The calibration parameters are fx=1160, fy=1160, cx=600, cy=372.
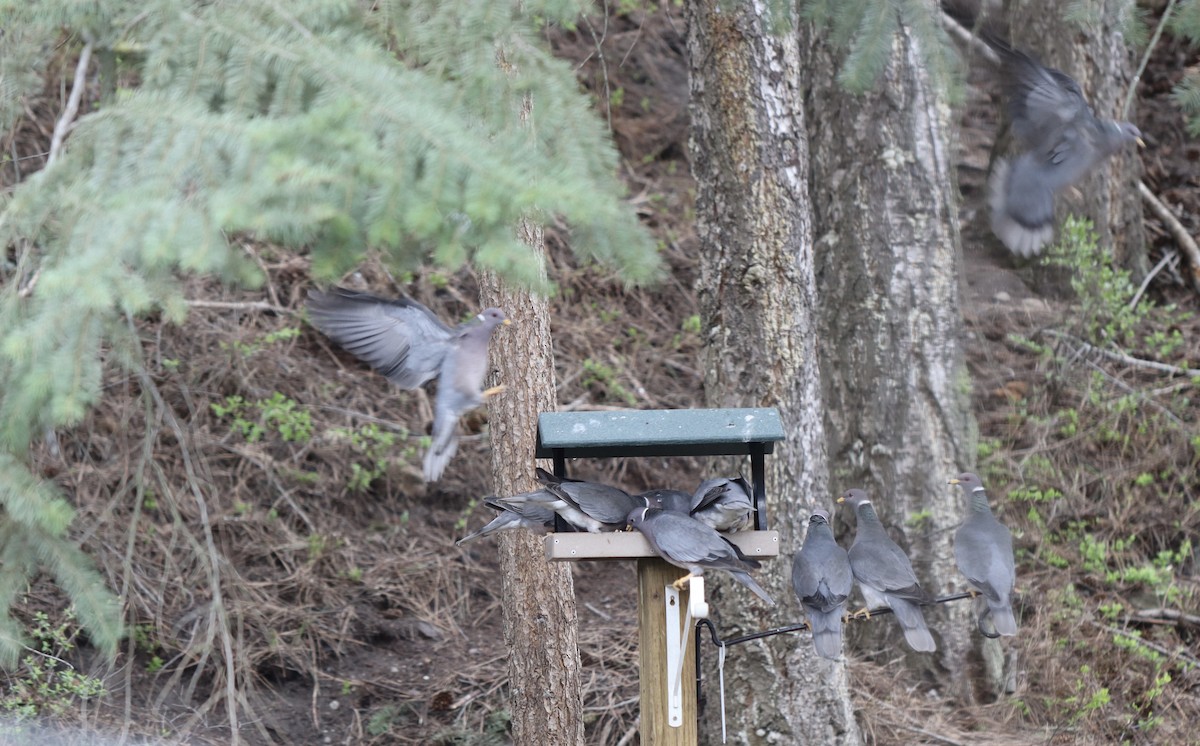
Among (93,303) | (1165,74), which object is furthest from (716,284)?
(1165,74)

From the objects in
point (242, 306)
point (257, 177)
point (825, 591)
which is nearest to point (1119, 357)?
point (825, 591)

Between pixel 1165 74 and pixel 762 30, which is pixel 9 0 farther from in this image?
pixel 1165 74

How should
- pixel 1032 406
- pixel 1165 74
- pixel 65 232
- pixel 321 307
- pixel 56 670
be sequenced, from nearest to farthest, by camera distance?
pixel 65 232 → pixel 321 307 → pixel 56 670 → pixel 1032 406 → pixel 1165 74

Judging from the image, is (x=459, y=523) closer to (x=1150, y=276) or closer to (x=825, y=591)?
(x=825, y=591)

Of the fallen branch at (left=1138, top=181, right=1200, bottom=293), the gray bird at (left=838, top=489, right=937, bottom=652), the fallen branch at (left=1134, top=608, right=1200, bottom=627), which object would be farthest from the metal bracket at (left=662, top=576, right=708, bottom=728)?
the fallen branch at (left=1138, top=181, right=1200, bottom=293)

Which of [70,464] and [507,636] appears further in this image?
[70,464]

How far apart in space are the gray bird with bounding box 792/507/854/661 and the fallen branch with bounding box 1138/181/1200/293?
601 centimetres

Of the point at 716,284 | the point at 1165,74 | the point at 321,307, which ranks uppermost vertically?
the point at 321,307

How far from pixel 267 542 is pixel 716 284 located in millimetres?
3100

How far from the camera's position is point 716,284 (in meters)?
5.33

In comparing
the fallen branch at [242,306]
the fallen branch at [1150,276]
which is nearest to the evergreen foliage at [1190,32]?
the fallen branch at [1150,276]

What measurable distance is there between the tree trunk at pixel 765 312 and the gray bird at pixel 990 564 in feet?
2.84

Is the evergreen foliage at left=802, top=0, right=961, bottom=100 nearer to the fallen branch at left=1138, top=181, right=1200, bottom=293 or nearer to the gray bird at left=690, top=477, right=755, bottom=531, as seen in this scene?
the gray bird at left=690, top=477, right=755, bottom=531

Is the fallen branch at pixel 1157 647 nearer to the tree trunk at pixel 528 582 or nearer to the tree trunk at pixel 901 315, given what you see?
the tree trunk at pixel 901 315
